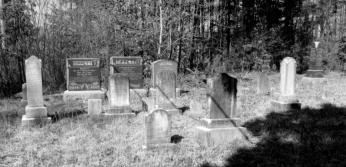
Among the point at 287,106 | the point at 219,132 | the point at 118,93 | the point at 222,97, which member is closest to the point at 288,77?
the point at 287,106

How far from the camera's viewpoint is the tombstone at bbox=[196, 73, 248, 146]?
663cm

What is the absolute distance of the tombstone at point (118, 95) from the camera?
9.04m

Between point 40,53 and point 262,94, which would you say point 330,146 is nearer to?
point 262,94

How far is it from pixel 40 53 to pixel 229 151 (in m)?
12.0

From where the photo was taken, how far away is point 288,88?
1021 cm

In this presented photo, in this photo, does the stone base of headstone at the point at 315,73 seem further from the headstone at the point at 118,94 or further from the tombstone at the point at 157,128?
the tombstone at the point at 157,128

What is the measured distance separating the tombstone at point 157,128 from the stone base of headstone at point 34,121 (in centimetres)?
339

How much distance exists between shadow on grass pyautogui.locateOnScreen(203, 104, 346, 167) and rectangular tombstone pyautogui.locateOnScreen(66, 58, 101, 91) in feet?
21.9

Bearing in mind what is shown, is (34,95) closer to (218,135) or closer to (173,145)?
(173,145)

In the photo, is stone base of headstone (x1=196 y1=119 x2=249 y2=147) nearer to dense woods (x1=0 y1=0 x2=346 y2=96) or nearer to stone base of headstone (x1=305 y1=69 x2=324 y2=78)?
dense woods (x1=0 y1=0 x2=346 y2=96)

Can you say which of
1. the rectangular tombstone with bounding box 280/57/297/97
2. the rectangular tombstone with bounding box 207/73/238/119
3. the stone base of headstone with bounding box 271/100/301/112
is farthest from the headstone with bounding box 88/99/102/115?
the rectangular tombstone with bounding box 280/57/297/97

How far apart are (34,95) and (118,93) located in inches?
85.9

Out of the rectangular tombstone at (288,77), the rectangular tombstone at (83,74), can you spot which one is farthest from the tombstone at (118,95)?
the rectangular tombstone at (288,77)

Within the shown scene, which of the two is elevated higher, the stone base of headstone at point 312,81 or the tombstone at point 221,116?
the tombstone at point 221,116
